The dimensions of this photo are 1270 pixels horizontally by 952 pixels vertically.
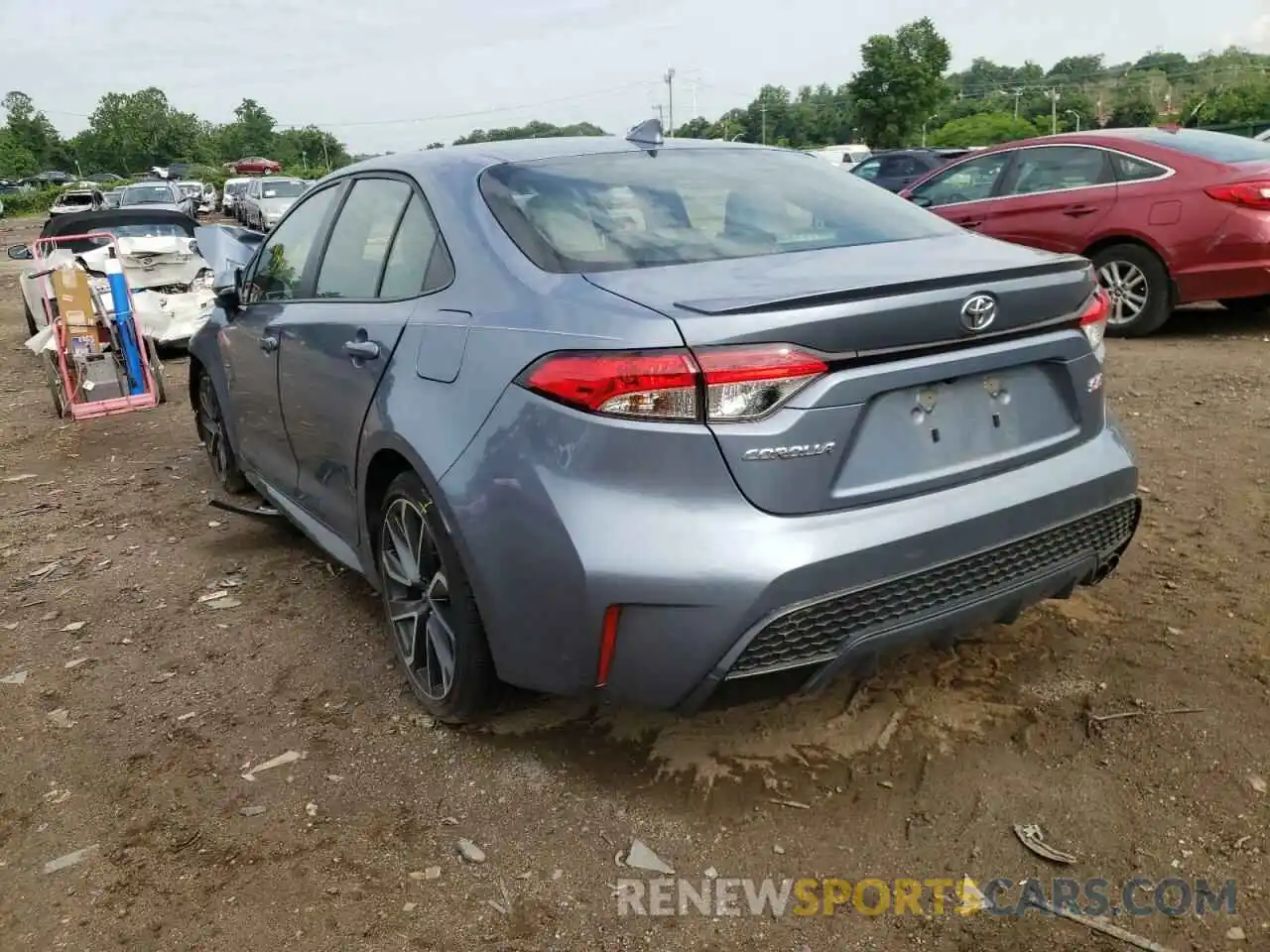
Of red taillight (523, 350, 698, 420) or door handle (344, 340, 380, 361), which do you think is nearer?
red taillight (523, 350, 698, 420)

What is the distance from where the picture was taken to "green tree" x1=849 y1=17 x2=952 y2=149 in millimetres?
67938

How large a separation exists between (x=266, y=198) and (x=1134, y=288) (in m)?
24.0

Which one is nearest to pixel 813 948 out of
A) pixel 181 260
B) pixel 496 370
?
pixel 496 370

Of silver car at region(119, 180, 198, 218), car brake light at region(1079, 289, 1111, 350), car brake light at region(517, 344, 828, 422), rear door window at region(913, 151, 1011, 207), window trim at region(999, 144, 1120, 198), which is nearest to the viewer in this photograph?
car brake light at region(517, 344, 828, 422)

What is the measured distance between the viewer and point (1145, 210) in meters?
7.32

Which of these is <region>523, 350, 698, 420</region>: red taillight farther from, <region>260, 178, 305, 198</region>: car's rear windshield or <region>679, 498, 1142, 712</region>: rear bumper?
<region>260, 178, 305, 198</region>: car's rear windshield

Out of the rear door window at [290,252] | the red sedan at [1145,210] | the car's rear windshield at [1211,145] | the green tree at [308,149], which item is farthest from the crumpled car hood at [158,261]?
the green tree at [308,149]

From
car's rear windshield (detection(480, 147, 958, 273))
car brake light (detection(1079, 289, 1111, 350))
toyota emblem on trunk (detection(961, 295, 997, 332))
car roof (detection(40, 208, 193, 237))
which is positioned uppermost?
car's rear windshield (detection(480, 147, 958, 273))

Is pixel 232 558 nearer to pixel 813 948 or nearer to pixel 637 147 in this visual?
pixel 637 147

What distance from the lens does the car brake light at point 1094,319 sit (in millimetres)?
2701

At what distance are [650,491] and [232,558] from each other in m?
3.05

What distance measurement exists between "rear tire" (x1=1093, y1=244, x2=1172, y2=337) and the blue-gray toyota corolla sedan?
5039 mm

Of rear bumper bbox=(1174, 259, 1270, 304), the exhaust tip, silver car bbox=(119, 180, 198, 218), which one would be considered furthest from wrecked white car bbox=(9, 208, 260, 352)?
silver car bbox=(119, 180, 198, 218)

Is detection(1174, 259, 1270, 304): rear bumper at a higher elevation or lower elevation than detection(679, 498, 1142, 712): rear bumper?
lower
